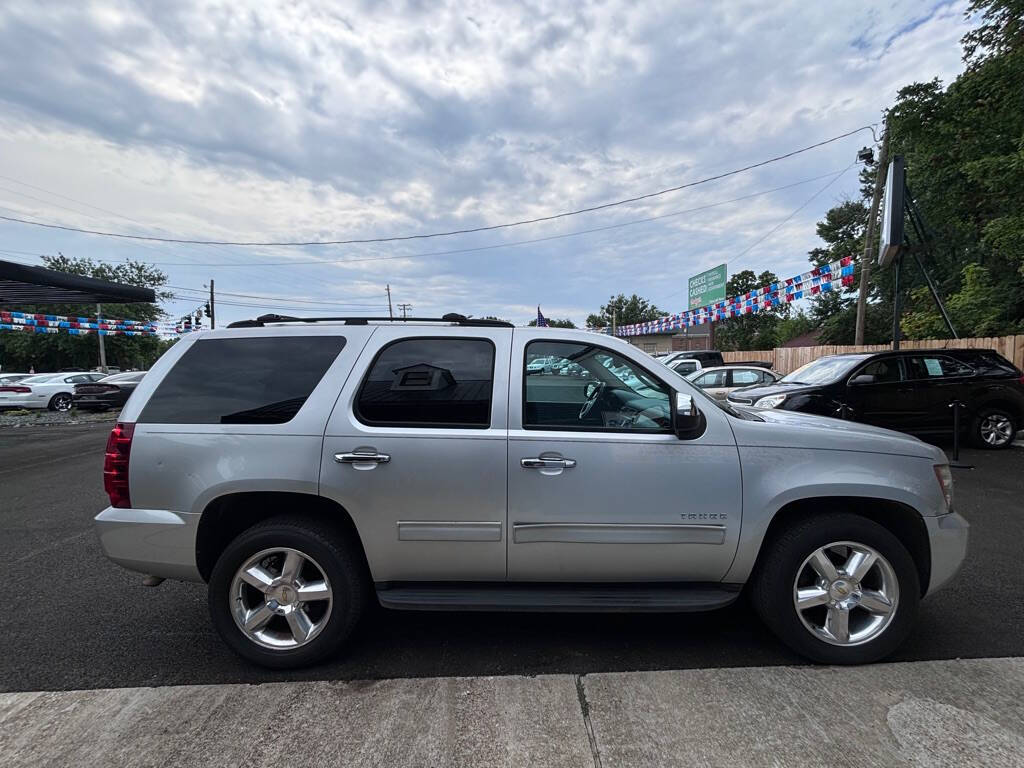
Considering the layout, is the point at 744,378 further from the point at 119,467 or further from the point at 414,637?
the point at 119,467

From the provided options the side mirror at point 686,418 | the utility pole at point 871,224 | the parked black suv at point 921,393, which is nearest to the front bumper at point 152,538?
the side mirror at point 686,418

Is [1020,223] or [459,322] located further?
[1020,223]

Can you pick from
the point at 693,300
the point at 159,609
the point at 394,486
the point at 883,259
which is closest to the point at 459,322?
the point at 394,486

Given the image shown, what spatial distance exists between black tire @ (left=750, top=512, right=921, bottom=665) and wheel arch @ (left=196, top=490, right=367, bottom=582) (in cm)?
210

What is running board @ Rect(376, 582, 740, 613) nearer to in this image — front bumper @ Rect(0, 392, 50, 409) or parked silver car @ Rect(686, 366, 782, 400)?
parked silver car @ Rect(686, 366, 782, 400)

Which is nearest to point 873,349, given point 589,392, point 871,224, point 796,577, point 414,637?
point 871,224

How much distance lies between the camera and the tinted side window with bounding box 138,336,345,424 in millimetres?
2609

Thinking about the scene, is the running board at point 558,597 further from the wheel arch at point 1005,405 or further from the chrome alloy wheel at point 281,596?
the wheel arch at point 1005,405

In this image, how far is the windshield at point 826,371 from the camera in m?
7.95

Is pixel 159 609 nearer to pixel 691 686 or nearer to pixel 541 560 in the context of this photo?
pixel 541 560

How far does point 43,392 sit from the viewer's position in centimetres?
1725

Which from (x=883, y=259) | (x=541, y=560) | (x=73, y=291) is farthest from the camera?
(x=73, y=291)

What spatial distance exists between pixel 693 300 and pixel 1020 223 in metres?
17.4

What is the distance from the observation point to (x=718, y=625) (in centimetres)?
299
